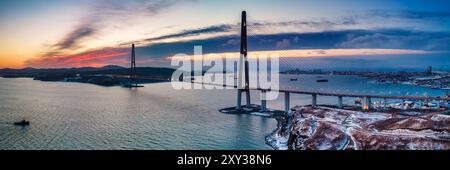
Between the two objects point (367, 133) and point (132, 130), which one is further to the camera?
point (132, 130)

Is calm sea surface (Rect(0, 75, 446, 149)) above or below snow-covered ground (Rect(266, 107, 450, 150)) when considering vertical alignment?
below

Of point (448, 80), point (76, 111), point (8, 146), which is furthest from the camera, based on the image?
point (448, 80)

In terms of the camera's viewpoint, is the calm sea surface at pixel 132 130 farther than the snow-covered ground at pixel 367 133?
Yes

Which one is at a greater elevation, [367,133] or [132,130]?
[367,133]

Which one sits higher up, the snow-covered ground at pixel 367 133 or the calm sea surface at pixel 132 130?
the snow-covered ground at pixel 367 133

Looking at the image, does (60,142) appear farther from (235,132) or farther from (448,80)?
(448,80)

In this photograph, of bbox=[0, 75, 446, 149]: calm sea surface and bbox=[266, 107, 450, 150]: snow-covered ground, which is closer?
bbox=[266, 107, 450, 150]: snow-covered ground

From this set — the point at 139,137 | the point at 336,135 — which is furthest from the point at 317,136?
the point at 139,137
